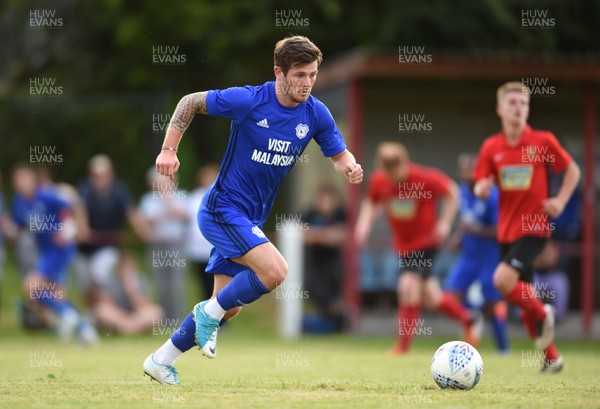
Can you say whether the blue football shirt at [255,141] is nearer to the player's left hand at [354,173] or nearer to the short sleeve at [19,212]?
the player's left hand at [354,173]

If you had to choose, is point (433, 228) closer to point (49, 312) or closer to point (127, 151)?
point (49, 312)

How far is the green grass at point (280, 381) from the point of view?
291 inches

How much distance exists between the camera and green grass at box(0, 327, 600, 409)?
7.38 meters

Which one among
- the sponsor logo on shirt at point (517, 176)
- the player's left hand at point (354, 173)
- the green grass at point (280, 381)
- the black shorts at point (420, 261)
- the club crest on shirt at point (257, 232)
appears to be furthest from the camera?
the black shorts at point (420, 261)

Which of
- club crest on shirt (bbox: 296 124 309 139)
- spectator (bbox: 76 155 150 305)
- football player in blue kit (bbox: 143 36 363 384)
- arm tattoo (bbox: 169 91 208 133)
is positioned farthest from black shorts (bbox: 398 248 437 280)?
arm tattoo (bbox: 169 91 208 133)

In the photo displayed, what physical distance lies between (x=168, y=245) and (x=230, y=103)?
32.0ft

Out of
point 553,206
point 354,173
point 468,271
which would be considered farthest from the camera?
point 468,271

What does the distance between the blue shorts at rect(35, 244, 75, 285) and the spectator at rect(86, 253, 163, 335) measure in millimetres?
1419

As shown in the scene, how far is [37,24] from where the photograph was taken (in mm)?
25734

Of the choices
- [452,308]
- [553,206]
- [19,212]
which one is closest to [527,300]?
[553,206]

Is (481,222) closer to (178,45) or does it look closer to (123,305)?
(123,305)

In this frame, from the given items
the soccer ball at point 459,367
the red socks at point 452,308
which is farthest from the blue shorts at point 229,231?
the red socks at point 452,308

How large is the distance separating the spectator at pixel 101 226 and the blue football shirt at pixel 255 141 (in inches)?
370

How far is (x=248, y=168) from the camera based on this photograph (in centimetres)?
824
